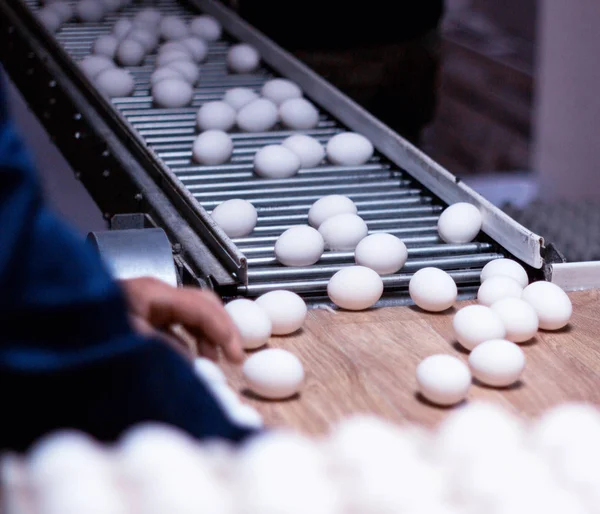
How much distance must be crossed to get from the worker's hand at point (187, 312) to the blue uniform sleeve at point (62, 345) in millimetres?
336

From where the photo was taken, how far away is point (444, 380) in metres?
1.41

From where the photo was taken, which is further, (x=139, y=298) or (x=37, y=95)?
(x=37, y=95)

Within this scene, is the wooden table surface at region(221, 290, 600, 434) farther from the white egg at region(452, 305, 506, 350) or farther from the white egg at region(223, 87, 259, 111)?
the white egg at region(223, 87, 259, 111)

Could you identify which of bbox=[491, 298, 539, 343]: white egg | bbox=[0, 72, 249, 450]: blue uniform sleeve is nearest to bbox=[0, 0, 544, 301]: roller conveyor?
bbox=[491, 298, 539, 343]: white egg

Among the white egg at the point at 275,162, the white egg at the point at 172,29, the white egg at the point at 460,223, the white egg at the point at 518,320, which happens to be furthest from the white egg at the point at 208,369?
the white egg at the point at 172,29

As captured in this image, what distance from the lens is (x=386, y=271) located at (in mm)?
1853

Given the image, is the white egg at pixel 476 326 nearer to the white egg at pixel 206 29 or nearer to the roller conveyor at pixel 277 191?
the roller conveyor at pixel 277 191

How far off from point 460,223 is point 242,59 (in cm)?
134

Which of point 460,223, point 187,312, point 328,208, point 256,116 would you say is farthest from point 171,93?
point 187,312

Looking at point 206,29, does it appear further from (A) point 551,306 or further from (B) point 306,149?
(A) point 551,306

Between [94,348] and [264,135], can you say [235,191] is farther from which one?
[94,348]

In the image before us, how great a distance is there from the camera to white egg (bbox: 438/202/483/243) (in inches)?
77.7

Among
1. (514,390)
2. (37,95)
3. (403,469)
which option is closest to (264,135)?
(37,95)

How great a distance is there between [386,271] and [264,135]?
86cm
